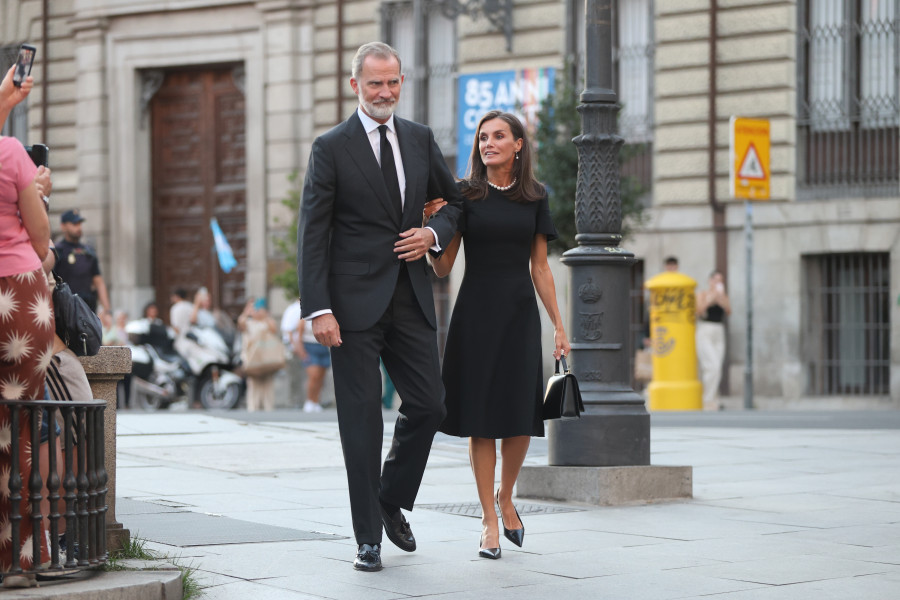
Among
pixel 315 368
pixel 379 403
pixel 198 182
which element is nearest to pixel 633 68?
pixel 315 368

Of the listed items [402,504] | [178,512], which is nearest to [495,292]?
[402,504]

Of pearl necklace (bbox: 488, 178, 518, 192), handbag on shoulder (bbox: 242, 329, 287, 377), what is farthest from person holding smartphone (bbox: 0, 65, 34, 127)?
handbag on shoulder (bbox: 242, 329, 287, 377)

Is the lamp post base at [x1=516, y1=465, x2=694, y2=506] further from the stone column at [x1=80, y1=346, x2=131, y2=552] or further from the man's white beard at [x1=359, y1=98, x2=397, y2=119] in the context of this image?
the stone column at [x1=80, y1=346, x2=131, y2=552]

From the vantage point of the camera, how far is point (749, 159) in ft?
66.2

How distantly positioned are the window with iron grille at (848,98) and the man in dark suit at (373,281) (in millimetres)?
15652

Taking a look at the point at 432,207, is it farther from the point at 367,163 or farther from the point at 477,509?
the point at 477,509

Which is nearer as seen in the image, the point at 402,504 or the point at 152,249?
the point at 402,504

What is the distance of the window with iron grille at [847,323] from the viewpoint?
21156 millimetres

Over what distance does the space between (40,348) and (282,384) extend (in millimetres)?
20492

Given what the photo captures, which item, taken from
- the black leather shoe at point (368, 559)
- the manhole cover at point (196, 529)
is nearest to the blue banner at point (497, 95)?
the manhole cover at point (196, 529)

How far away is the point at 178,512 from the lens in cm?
789

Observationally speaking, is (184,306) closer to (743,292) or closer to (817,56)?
(743,292)

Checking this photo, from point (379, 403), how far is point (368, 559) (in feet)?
2.13

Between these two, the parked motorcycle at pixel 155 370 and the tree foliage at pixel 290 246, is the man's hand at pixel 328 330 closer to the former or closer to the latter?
the parked motorcycle at pixel 155 370
